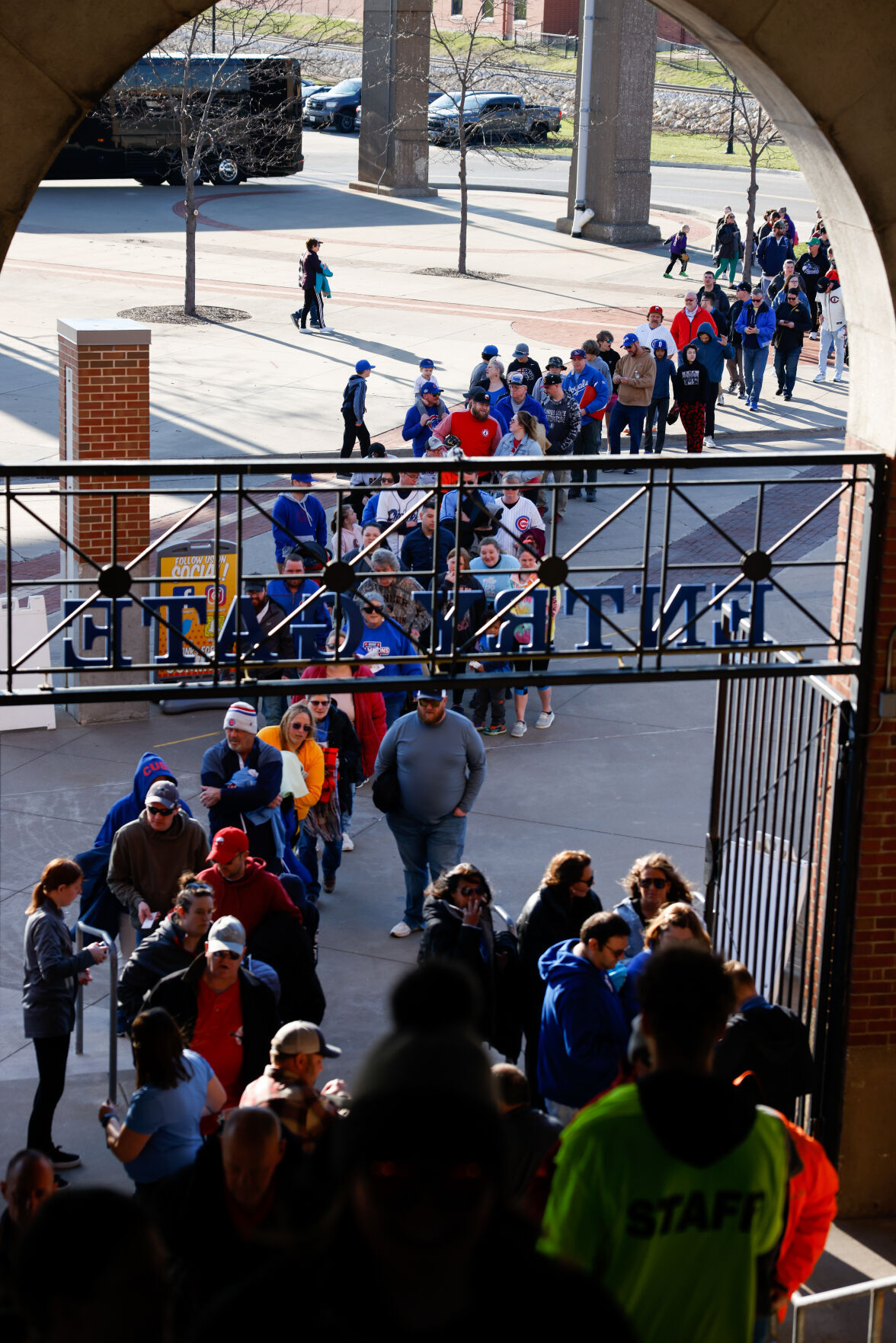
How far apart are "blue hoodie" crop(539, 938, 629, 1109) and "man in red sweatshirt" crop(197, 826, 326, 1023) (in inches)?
53.2

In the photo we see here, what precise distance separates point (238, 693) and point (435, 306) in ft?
77.4

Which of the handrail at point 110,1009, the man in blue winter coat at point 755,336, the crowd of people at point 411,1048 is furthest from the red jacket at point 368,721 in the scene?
the man in blue winter coat at point 755,336

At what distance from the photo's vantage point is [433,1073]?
1911mm

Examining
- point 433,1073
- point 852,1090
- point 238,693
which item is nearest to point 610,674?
point 238,693

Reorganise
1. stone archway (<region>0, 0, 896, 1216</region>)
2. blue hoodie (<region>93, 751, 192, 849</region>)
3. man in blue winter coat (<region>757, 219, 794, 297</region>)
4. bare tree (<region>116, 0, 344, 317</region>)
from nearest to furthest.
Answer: stone archway (<region>0, 0, 896, 1216</region>) < blue hoodie (<region>93, 751, 192, 849</region>) < man in blue winter coat (<region>757, 219, 794, 297</region>) < bare tree (<region>116, 0, 344, 317</region>)

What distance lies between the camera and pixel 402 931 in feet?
32.8

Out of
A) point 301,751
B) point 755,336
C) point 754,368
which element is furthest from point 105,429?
point 754,368

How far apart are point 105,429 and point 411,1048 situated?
11.7 meters

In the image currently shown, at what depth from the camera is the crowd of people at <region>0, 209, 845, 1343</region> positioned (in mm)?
1950

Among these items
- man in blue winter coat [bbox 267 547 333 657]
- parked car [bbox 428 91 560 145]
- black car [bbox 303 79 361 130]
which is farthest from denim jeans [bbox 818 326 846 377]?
black car [bbox 303 79 361 130]

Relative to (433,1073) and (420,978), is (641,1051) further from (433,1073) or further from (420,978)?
(433,1073)

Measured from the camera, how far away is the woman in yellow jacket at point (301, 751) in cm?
974

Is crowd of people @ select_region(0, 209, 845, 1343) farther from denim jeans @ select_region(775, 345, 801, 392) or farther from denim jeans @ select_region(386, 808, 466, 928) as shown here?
denim jeans @ select_region(775, 345, 801, 392)

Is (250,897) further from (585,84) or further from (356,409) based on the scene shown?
(585,84)
